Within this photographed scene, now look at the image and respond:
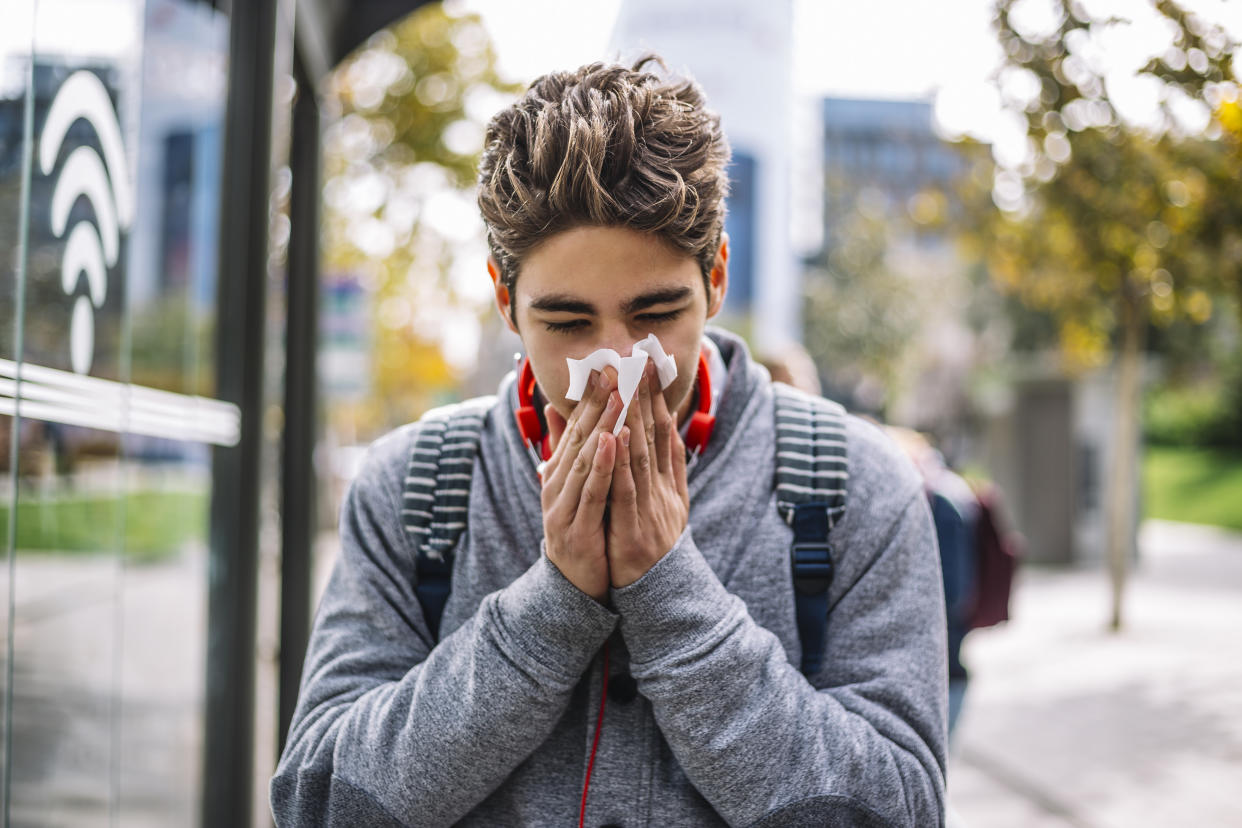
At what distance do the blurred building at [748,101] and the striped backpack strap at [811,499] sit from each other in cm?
548

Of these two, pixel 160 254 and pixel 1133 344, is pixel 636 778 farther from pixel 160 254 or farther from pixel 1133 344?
pixel 1133 344

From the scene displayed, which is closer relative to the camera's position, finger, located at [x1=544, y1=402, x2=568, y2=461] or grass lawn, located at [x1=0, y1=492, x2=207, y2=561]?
finger, located at [x1=544, y1=402, x2=568, y2=461]

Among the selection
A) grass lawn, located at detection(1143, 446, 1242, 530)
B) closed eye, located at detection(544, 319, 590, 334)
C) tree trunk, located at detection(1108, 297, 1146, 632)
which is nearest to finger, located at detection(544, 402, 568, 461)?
closed eye, located at detection(544, 319, 590, 334)

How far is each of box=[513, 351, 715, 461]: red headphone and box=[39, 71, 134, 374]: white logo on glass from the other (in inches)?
43.2

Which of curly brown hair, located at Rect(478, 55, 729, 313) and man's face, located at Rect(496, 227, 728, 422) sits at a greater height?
curly brown hair, located at Rect(478, 55, 729, 313)

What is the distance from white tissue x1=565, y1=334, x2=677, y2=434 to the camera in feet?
5.04

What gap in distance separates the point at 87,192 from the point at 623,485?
163cm

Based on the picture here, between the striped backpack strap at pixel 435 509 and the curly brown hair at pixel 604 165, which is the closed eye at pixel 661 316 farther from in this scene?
the striped backpack strap at pixel 435 509

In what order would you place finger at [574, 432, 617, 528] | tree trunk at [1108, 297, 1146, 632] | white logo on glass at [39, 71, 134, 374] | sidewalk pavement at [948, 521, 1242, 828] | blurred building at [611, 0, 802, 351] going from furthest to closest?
tree trunk at [1108, 297, 1146, 632] → blurred building at [611, 0, 802, 351] → sidewalk pavement at [948, 521, 1242, 828] → white logo on glass at [39, 71, 134, 374] → finger at [574, 432, 617, 528]

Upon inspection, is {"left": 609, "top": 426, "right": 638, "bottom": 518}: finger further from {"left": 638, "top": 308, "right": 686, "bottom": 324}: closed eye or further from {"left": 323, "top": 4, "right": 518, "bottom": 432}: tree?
{"left": 323, "top": 4, "right": 518, "bottom": 432}: tree

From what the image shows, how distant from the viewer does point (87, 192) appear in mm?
2477

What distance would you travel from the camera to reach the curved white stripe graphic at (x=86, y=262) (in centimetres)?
233

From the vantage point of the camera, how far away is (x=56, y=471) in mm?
2326

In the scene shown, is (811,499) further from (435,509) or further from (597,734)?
(435,509)
